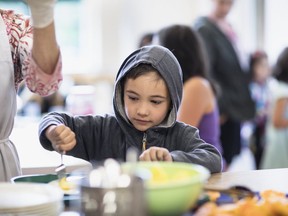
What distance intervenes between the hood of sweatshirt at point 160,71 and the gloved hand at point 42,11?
443 millimetres

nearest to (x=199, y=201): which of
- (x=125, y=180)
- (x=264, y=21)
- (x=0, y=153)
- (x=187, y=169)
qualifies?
(x=187, y=169)

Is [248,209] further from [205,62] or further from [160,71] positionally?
[205,62]

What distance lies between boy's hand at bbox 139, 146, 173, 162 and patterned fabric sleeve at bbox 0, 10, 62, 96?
0.32m

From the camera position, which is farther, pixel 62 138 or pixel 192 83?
pixel 192 83

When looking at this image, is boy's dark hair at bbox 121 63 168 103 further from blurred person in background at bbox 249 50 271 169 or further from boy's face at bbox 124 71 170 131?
blurred person in background at bbox 249 50 271 169

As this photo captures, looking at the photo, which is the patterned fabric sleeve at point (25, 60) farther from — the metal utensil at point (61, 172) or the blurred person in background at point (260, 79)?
the blurred person in background at point (260, 79)

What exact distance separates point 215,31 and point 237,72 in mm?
300

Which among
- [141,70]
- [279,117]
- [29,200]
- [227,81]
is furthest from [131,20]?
[29,200]

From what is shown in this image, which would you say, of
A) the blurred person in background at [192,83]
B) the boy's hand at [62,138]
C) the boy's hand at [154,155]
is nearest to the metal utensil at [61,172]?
the boy's hand at [62,138]

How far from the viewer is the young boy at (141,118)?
67.6 inches

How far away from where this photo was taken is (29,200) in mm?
1098

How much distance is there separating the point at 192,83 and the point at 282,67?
131 cm

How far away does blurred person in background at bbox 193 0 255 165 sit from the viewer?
3.89 meters

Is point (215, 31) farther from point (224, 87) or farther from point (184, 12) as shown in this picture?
point (184, 12)
